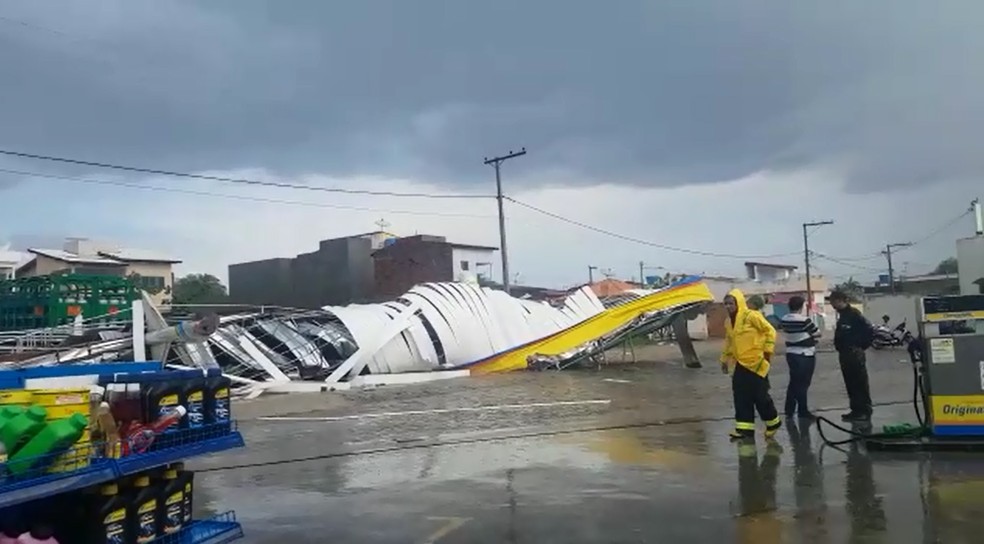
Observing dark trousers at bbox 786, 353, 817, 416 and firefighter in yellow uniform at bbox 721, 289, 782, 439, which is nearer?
firefighter in yellow uniform at bbox 721, 289, 782, 439

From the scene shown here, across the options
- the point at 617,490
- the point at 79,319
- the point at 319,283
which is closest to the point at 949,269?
the point at 319,283

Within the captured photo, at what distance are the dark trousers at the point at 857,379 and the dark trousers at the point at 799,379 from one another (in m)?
0.42

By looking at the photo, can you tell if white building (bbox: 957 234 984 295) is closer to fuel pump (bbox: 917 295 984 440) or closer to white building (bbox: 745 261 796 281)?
fuel pump (bbox: 917 295 984 440)

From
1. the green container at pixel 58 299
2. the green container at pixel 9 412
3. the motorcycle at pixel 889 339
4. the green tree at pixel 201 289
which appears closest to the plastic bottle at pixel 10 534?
the green container at pixel 9 412

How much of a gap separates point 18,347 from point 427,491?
18.8 meters

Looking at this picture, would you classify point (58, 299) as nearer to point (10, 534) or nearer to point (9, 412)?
point (10, 534)

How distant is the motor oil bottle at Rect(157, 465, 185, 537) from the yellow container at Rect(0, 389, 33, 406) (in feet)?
3.40

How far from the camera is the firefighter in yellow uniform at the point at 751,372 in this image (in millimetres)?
9703

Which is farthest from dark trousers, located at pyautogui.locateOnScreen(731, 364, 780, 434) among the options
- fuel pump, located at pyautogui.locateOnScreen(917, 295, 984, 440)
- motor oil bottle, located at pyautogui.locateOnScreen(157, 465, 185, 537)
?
motor oil bottle, located at pyautogui.locateOnScreen(157, 465, 185, 537)

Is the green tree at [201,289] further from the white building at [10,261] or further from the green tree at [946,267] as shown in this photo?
the green tree at [946,267]

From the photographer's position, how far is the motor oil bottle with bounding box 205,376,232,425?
5109mm

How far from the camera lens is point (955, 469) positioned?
7695 mm

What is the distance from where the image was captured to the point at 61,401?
4082 millimetres

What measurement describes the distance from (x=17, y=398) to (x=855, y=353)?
980cm
